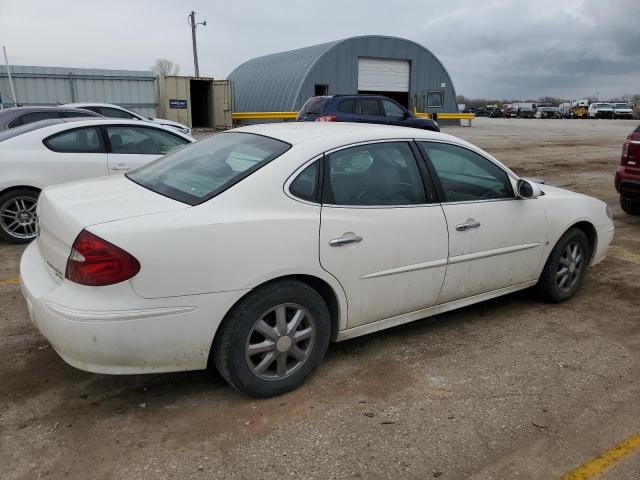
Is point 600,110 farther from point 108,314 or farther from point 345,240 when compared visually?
point 108,314

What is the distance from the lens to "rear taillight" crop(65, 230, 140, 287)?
267 cm

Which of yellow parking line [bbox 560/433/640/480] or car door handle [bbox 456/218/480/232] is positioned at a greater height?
car door handle [bbox 456/218/480/232]

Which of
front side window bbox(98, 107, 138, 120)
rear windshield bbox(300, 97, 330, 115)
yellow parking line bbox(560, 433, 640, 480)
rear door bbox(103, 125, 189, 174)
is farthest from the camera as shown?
rear windshield bbox(300, 97, 330, 115)

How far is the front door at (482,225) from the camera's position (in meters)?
3.83

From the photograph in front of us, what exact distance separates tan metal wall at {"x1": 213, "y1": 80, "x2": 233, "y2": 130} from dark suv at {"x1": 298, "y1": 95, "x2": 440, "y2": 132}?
33.6ft

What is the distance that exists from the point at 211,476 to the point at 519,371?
2.04 meters

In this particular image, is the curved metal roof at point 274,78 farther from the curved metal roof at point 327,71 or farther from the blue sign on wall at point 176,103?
the blue sign on wall at point 176,103

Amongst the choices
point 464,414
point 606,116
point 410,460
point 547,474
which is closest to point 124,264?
point 410,460

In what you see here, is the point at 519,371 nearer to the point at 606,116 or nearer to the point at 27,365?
the point at 27,365

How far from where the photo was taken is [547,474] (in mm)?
2584

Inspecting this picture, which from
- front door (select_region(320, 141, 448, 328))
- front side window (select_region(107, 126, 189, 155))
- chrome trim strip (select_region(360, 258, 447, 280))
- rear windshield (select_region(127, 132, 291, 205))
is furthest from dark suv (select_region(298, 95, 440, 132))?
chrome trim strip (select_region(360, 258, 447, 280))

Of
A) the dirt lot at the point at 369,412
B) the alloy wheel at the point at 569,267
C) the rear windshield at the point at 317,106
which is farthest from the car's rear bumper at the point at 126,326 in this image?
the rear windshield at the point at 317,106

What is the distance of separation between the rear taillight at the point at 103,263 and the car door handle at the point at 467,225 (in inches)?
84.2

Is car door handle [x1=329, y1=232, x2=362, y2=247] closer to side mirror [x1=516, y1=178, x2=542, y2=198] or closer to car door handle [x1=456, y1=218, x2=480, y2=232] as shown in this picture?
car door handle [x1=456, y1=218, x2=480, y2=232]
